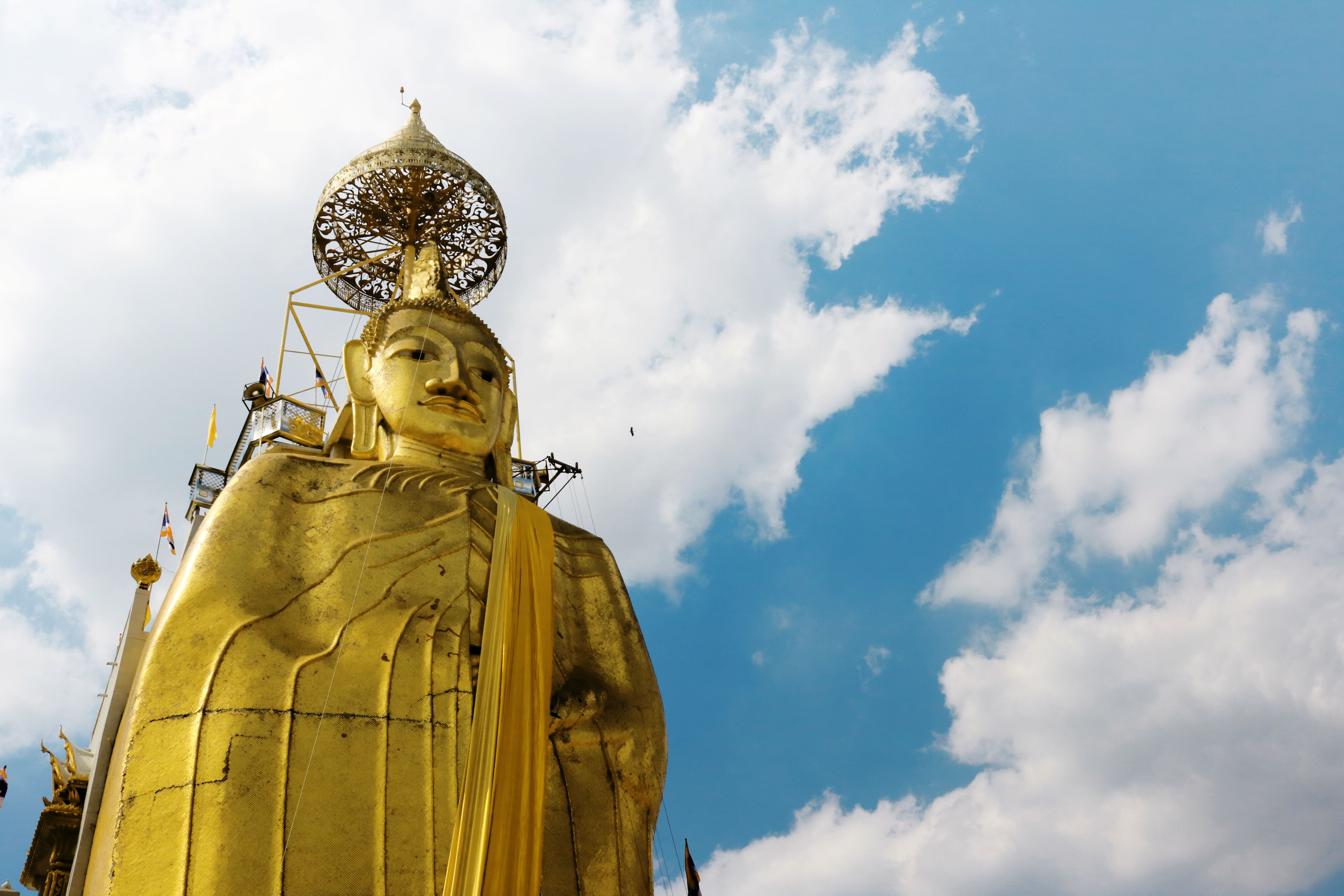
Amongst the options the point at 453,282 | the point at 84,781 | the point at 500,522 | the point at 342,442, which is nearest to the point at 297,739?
the point at 500,522

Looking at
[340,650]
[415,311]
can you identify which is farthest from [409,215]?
[340,650]

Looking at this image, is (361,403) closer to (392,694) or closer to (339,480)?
(339,480)

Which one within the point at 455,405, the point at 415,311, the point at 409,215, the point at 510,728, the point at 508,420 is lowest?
the point at 510,728

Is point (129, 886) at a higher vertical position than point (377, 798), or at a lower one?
lower

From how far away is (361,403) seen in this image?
5746mm

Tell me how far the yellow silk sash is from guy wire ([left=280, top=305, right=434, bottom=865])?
554 millimetres

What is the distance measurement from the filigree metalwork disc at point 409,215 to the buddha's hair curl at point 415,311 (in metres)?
2.54

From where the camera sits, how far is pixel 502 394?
231 inches

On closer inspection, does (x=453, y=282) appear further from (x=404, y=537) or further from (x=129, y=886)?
(x=129, y=886)

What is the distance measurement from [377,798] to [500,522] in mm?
1449

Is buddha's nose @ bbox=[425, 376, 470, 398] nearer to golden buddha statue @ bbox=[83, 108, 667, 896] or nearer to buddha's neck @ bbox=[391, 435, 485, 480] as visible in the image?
golden buddha statue @ bbox=[83, 108, 667, 896]

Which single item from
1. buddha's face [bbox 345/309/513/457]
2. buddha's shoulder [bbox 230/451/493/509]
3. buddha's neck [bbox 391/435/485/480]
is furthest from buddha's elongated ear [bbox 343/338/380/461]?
buddha's shoulder [bbox 230/451/493/509]

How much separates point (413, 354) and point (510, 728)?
7.52ft

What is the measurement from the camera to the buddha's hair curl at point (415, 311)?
230 inches
